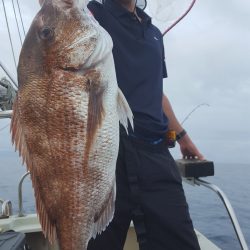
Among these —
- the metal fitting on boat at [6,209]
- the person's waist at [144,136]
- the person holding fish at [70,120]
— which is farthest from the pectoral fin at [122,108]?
the metal fitting on boat at [6,209]

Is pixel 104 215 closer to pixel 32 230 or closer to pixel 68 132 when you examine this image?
pixel 68 132

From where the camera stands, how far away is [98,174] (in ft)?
6.30

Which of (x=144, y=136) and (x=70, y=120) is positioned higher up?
(x=70, y=120)

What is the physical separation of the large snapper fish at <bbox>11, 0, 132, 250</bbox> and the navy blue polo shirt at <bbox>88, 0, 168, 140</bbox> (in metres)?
0.42

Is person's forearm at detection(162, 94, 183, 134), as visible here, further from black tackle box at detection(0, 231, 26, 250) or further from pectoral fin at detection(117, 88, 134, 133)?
black tackle box at detection(0, 231, 26, 250)

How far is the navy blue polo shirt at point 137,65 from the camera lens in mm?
2414

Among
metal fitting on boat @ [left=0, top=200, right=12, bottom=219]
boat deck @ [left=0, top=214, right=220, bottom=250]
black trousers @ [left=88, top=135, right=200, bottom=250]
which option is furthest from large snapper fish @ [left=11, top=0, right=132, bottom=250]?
metal fitting on boat @ [left=0, top=200, right=12, bottom=219]

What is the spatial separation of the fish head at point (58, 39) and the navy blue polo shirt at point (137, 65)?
1.41ft

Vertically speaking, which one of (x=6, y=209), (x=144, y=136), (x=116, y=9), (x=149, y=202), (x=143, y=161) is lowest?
(x=6, y=209)

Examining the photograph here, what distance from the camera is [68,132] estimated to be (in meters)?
1.89

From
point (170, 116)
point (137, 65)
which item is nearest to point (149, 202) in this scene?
point (137, 65)

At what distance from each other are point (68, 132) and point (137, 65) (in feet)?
2.34

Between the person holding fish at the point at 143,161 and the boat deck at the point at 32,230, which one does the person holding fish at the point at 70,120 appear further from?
the boat deck at the point at 32,230

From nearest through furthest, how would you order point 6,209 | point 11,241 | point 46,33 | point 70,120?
point 70,120
point 46,33
point 11,241
point 6,209
